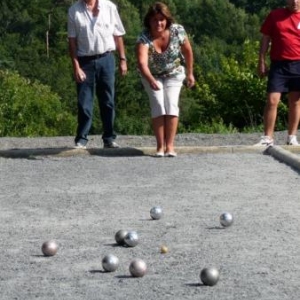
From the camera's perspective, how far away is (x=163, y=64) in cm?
1104

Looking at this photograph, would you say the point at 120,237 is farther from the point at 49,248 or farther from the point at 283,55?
the point at 283,55

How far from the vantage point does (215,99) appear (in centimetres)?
5100

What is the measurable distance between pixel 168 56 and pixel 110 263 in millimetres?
5591

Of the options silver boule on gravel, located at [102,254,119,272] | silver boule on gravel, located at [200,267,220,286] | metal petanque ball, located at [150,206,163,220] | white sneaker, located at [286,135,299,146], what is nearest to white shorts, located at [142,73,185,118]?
white sneaker, located at [286,135,299,146]

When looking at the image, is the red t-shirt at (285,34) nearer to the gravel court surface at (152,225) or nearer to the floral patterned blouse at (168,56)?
the floral patterned blouse at (168,56)

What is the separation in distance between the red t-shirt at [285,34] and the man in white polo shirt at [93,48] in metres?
1.56

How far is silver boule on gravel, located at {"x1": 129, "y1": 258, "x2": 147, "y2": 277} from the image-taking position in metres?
5.55

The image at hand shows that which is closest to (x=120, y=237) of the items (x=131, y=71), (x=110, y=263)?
(x=110, y=263)

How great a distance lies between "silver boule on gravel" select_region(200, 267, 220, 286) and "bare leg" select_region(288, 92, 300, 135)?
6.37 meters

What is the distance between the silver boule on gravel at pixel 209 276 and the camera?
5.31 metres

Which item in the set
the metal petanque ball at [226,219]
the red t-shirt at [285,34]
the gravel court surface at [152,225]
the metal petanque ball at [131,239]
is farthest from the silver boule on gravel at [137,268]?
the red t-shirt at [285,34]

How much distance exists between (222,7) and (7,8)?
935 inches

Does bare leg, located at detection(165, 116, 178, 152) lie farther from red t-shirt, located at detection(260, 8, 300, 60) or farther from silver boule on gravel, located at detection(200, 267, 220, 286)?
silver boule on gravel, located at detection(200, 267, 220, 286)

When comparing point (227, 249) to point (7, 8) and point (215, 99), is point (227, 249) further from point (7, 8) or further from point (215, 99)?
point (7, 8)
